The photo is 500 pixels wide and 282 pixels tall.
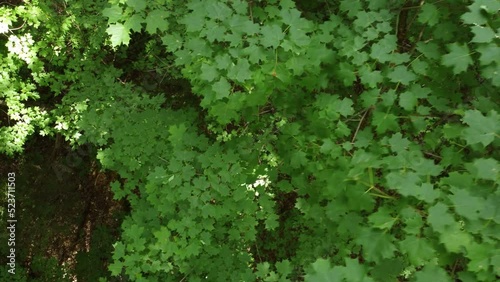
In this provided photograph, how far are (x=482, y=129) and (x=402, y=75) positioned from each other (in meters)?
0.72

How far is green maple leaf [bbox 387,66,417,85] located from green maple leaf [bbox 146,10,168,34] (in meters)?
1.54

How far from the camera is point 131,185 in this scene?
450 cm

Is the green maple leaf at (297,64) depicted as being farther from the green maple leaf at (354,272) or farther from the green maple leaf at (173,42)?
the green maple leaf at (354,272)

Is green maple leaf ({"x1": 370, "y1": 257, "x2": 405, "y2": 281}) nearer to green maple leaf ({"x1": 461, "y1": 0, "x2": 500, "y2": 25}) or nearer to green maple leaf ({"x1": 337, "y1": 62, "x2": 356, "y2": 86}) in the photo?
green maple leaf ({"x1": 337, "y1": 62, "x2": 356, "y2": 86})

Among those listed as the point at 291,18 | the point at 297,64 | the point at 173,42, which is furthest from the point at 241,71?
the point at 173,42

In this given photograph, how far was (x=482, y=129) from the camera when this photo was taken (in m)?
2.00

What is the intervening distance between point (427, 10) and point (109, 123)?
3874 millimetres

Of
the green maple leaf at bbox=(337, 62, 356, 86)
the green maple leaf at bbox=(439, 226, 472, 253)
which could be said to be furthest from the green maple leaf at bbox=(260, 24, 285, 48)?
the green maple leaf at bbox=(439, 226, 472, 253)

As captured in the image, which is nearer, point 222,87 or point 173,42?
point 222,87

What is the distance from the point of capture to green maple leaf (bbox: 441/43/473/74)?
2.26m

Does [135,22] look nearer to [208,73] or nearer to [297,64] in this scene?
[208,73]

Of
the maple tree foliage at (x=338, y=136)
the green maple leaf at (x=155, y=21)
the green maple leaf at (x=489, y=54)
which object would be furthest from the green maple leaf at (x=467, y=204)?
the green maple leaf at (x=155, y=21)

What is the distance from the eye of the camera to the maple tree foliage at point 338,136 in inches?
80.7

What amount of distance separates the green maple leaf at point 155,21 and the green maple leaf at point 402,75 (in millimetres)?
1540
